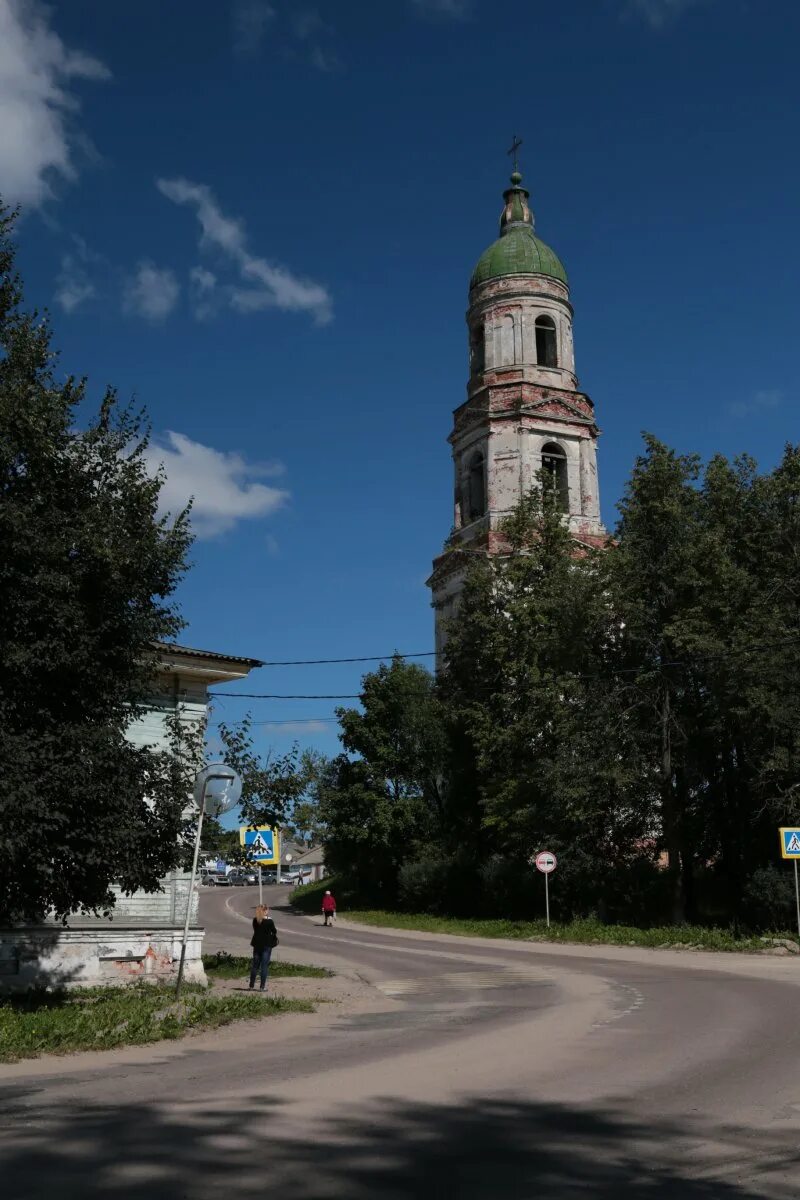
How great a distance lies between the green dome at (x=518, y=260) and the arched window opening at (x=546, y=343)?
7.17ft

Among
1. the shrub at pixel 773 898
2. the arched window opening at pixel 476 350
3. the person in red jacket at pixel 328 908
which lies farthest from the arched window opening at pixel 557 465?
the shrub at pixel 773 898

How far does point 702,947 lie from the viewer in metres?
29.5

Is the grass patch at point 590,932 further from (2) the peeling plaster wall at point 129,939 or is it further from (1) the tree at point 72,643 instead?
(1) the tree at point 72,643

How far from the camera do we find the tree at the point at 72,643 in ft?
44.0

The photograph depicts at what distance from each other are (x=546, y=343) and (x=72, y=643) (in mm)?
40977

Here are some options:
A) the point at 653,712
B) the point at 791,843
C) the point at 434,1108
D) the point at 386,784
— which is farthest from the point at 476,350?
the point at 434,1108

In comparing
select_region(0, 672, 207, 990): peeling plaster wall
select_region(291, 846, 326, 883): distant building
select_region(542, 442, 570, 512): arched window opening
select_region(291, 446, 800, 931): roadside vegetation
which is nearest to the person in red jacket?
select_region(291, 446, 800, 931): roadside vegetation

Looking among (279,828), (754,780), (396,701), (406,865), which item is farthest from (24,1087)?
(396,701)

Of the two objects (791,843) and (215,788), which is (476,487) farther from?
(215,788)

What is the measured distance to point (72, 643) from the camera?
14.2 m

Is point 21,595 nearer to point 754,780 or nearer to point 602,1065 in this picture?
point 602,1065

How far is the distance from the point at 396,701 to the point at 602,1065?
39871 mm

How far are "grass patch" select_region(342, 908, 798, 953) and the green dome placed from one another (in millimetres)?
27969

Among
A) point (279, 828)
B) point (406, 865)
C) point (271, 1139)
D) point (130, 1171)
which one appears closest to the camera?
point (130, 1171)
